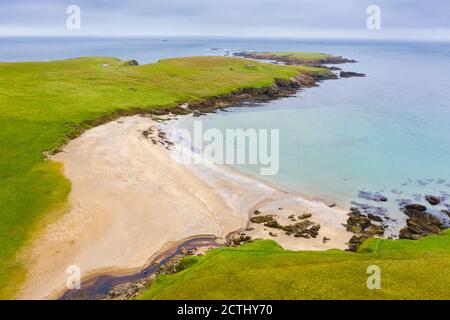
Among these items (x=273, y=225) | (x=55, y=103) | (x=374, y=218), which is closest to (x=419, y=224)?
(x=374, y=218)

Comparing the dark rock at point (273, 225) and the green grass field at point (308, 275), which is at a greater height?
the green grass field at point (308, 275)

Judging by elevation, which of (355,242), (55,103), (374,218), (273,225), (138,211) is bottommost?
(355,242)

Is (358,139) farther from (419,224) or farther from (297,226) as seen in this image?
(297,226)

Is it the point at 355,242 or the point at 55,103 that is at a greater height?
the point at 55,103

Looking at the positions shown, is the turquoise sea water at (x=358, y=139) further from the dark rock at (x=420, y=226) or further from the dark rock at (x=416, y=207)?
the dark rock at (x=420, y=226)

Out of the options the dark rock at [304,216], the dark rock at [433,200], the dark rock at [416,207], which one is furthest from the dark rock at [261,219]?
the dark rock at [433,200]

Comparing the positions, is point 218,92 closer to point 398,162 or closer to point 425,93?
point 398,162

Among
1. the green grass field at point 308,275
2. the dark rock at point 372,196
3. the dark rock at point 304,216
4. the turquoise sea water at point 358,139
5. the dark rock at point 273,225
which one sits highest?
the turquoise sea water at point 358,139
